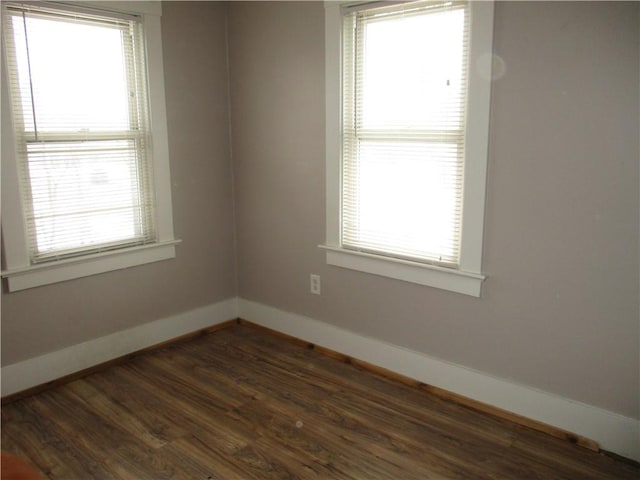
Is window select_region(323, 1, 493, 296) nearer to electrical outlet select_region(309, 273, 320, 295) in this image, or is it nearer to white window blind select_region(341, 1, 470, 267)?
white window blind select_region(341, 1, 470, 267)

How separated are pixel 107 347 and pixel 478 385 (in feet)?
6.81

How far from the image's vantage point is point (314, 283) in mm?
3383

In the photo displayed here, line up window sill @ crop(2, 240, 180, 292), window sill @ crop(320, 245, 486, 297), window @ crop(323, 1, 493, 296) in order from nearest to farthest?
window @ crop(323, 1, 493, 296) < window sill @ crop(320, 245, 486, 297) < window sill @ crop(2, 240, 180, 292)

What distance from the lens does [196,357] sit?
333 cm

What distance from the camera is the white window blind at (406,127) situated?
257cm

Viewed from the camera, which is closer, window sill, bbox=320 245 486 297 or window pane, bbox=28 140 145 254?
window sill, bbox=320 245 486 297

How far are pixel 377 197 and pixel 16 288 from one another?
191cm

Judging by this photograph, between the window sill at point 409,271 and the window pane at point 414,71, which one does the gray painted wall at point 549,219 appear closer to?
the window sill at point 409,271

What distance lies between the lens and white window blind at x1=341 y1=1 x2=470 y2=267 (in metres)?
2.57

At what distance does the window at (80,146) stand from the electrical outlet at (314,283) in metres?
0.92

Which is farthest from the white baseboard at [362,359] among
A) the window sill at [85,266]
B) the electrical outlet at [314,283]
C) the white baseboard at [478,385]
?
the window sill at [85,266]

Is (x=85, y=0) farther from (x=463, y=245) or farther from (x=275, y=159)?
(x=463, y=245)

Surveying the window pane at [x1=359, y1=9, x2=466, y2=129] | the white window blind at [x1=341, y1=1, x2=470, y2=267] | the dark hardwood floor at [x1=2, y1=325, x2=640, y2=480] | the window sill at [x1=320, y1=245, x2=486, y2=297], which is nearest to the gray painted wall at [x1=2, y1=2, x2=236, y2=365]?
the dark hardwood floor at [x1=2, y1=325, x2=640, y2=480]

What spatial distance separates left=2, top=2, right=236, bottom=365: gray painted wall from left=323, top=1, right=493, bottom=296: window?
0.89 m
